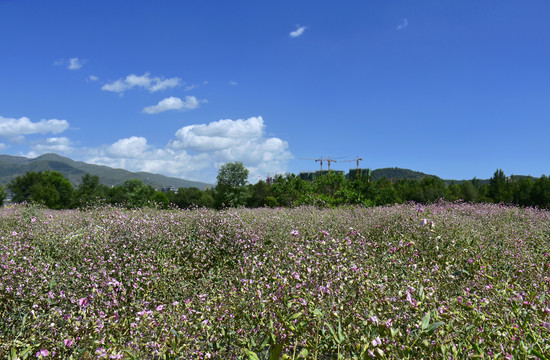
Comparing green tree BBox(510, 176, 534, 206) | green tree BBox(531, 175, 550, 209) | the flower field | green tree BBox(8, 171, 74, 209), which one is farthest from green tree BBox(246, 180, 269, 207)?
the flower field

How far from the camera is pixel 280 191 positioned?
30266mm

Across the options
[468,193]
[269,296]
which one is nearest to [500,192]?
[468,193]

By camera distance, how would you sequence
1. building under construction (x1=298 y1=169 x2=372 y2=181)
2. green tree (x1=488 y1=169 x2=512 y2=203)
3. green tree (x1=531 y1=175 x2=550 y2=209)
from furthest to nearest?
1. green tree (x1=488 y1=169 x2=512 y2=203)
2. green tree (x1=531 y1=175 x2=550 y2=209)
3. building under construction (x1=298 y1=169 x2=372 y2=181)

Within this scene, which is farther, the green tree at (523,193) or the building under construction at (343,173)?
the green tree at (523,193)

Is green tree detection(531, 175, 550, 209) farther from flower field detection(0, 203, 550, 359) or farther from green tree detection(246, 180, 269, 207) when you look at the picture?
flower field detection(0, 203, 550, 359)

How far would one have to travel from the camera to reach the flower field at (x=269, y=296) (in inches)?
91.5

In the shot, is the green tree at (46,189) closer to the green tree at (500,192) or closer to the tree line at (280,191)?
the tree line at (280,191)

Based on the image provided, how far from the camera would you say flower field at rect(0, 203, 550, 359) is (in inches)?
91.5

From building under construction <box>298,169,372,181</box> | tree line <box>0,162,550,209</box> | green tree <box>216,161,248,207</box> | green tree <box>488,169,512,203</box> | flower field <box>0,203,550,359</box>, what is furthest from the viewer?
green tree <box>216,161,248,207</box>

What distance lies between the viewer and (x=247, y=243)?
19.4ft

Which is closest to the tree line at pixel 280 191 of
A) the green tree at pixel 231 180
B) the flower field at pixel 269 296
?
the green tree at pixel 231 180

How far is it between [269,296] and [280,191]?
27275 millimetres

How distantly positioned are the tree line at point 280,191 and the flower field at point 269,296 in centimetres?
1375

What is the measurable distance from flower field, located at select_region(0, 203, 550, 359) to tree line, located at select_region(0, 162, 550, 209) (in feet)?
45.1
